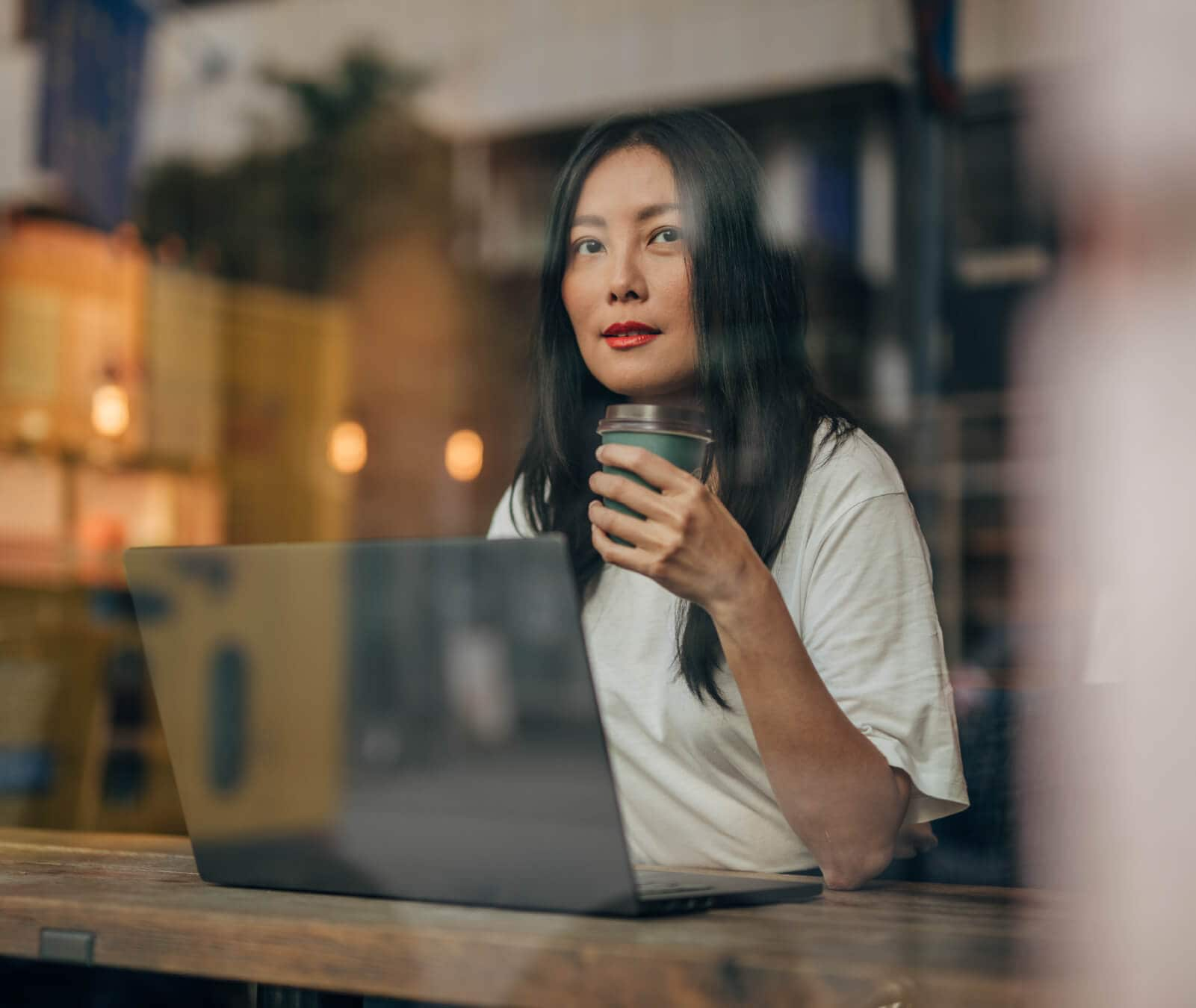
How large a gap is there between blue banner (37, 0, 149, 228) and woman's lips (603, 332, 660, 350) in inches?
123

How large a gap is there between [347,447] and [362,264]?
2.33 ft

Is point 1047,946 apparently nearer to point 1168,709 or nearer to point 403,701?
point 403,701

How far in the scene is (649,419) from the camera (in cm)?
77

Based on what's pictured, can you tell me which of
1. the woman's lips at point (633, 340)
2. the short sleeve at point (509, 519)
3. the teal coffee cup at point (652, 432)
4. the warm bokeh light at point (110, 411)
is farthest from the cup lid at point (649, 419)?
the warm bokeh light at point (110, 411)

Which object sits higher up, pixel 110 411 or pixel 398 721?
pixel 110 411

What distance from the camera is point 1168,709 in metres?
1.15

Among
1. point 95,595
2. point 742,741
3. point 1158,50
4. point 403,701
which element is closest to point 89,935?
point 403,701

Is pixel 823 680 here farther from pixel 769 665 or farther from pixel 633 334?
pixel 633 334

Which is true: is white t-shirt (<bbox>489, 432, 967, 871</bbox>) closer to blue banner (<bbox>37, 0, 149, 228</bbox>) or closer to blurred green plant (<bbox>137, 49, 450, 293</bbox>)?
blue banner (<bbox>37, 0, 149, 228</bbox>)

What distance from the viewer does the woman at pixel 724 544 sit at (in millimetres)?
879

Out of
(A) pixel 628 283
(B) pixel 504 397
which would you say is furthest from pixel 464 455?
(A) pixel 628 283

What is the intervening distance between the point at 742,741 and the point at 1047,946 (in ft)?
1.31

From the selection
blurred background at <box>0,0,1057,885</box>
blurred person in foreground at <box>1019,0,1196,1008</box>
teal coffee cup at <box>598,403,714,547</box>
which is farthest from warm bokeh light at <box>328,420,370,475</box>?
teal coffee cup at <box>598,403,714,547</box>

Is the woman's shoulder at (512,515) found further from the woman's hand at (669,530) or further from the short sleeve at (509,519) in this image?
the woman's hand at (669,530)
